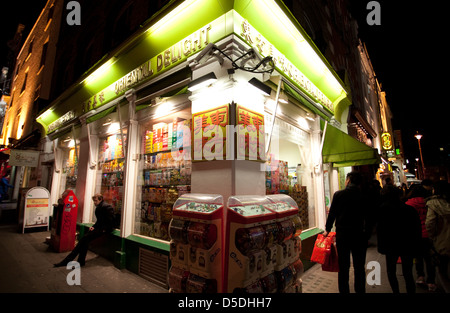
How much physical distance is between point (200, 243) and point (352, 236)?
8.29 feet

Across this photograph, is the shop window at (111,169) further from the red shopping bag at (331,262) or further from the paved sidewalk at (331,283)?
the red shopping bag at (331,262)

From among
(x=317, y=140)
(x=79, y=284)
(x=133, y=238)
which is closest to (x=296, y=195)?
(x=317, y=140)

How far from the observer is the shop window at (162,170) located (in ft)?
15.4

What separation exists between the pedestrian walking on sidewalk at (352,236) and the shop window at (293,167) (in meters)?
1.64

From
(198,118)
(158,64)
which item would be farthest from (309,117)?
(158,64)

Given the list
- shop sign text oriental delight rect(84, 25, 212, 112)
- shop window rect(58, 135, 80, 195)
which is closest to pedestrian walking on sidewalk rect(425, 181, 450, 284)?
shop sign text oriental delight rect(84, 25, 212, 112)

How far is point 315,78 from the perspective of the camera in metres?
6.38

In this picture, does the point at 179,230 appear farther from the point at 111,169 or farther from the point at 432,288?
the point at 111,169

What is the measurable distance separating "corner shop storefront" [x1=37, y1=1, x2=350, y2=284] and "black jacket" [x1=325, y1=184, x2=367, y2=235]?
1322 millimetres

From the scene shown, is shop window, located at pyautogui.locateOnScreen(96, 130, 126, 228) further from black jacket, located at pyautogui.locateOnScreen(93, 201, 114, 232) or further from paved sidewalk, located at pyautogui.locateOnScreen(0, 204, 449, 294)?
paved sidewalk, located at pyautogui.locateOnScreen(0, 204, 449, 294)

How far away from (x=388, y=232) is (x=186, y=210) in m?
3.22

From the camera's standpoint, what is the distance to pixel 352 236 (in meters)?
3.37

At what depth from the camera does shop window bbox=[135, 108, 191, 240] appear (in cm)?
470

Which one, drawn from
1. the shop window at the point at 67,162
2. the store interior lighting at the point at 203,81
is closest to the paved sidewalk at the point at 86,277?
the shop window at the point at 67,162
